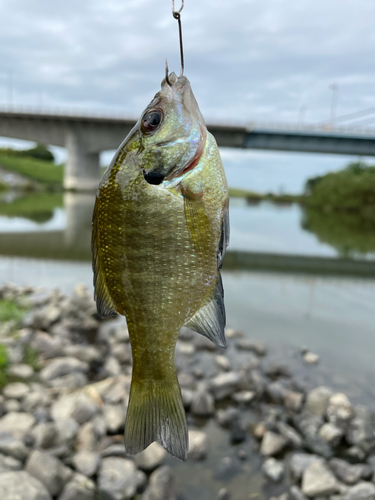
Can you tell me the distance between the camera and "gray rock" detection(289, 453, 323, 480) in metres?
5.05

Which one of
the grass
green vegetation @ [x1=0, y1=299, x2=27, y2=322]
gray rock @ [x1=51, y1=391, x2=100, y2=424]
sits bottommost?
gray rock @ [x1=51, y1=391, x2=100, y2=424]

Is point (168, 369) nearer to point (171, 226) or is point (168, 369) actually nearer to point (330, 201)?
point (171, 226)

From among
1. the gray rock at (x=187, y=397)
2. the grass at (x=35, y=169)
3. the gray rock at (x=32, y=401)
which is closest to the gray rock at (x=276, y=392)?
the gray rock at (x=187, y=397)

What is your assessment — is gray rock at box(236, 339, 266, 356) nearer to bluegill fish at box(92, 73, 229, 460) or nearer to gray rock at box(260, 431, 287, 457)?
gray rock at box(260, 431, 287, 457)

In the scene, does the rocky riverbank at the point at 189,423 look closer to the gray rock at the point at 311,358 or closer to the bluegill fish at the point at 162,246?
the gray rock at the point at 311,358

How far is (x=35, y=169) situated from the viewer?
251 feet

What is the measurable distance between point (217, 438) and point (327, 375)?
128 inches

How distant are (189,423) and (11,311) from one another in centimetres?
581

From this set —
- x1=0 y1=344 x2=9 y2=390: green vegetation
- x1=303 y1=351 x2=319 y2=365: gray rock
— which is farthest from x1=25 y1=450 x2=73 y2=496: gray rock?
x1=303 y1=351 x2=319 y2=365: gray rock

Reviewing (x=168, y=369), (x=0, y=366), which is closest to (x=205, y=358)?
(x=0, y=366)

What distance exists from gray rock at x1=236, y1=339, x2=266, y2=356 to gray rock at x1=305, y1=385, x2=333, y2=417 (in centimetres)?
206

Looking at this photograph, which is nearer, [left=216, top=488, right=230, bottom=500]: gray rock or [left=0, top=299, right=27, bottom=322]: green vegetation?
[left=216, top=488, right=230, bottom=500]: gray rock

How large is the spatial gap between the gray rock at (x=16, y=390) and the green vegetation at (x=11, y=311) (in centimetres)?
339

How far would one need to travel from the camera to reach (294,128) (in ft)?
73.0
